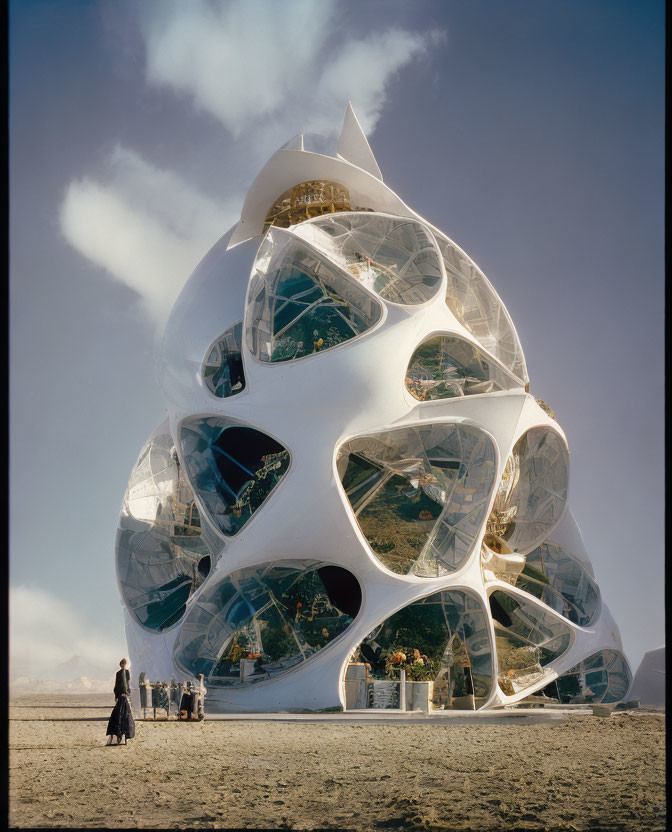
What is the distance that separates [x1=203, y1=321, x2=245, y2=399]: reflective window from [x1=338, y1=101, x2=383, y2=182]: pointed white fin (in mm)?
9014

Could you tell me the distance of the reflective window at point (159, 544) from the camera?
23.0 metres

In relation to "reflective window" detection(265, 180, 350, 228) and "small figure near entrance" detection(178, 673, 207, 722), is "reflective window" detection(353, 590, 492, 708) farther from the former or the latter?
"reflective window" detection(265, 180, 350, 228)

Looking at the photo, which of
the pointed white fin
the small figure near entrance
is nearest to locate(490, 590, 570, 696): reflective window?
the small figure near entrance

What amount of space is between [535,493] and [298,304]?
886 cm

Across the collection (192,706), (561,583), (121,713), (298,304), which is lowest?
(192,706)

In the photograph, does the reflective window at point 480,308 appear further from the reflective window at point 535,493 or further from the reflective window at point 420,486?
the reflective window at point 420,486

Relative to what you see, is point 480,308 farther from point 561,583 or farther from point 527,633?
point 527,633

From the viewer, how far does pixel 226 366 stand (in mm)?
20953

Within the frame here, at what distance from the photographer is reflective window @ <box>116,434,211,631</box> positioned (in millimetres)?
22953

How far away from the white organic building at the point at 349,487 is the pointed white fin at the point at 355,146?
300 cm

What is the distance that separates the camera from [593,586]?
25.2m

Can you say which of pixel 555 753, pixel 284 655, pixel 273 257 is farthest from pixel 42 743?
pixel 273 257

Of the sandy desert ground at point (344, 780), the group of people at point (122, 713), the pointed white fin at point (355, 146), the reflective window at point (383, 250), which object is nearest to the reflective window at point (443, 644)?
the sandy desert ground at point (344, 780)

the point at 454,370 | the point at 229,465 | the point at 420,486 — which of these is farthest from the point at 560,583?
the point at 229,465
